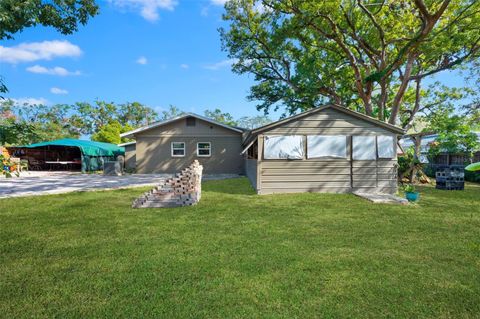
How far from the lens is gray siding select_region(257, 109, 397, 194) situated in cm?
984

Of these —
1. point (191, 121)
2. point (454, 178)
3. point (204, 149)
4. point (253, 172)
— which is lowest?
point (454, 178)

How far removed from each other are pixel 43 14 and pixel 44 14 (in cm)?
6

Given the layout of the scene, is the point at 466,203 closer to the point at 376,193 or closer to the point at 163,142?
the point at 376,193

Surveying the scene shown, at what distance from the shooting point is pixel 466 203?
26.1 ft

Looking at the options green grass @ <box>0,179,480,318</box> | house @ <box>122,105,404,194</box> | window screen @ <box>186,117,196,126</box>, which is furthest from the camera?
window screen @ <box>186,117,196,126</box>

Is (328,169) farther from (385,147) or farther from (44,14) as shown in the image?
(44,14)

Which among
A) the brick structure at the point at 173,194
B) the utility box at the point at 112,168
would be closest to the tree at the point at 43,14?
the brick structure at the point at 173,194

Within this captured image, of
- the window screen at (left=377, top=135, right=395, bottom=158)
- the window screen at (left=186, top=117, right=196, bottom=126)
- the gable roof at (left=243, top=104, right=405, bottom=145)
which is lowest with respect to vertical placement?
the window screen at (left=377, top=135, right=395, bottom=158)

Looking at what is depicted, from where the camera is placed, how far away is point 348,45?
664 inches

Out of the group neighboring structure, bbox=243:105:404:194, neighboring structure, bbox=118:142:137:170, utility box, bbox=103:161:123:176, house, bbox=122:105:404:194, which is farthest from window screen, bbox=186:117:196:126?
neighboring structure, bbox=243:105:404:194

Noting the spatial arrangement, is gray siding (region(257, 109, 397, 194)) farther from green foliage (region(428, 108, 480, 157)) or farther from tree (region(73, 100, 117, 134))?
tree (region(73, 100, 117, 134))

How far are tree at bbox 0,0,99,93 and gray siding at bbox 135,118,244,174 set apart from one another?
1166 cm

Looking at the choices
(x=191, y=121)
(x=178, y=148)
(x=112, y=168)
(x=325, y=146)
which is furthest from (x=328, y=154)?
(x=112, y=168)

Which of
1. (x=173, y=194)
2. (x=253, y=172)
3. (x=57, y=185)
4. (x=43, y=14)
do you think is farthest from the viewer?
(x=57, y=185)
